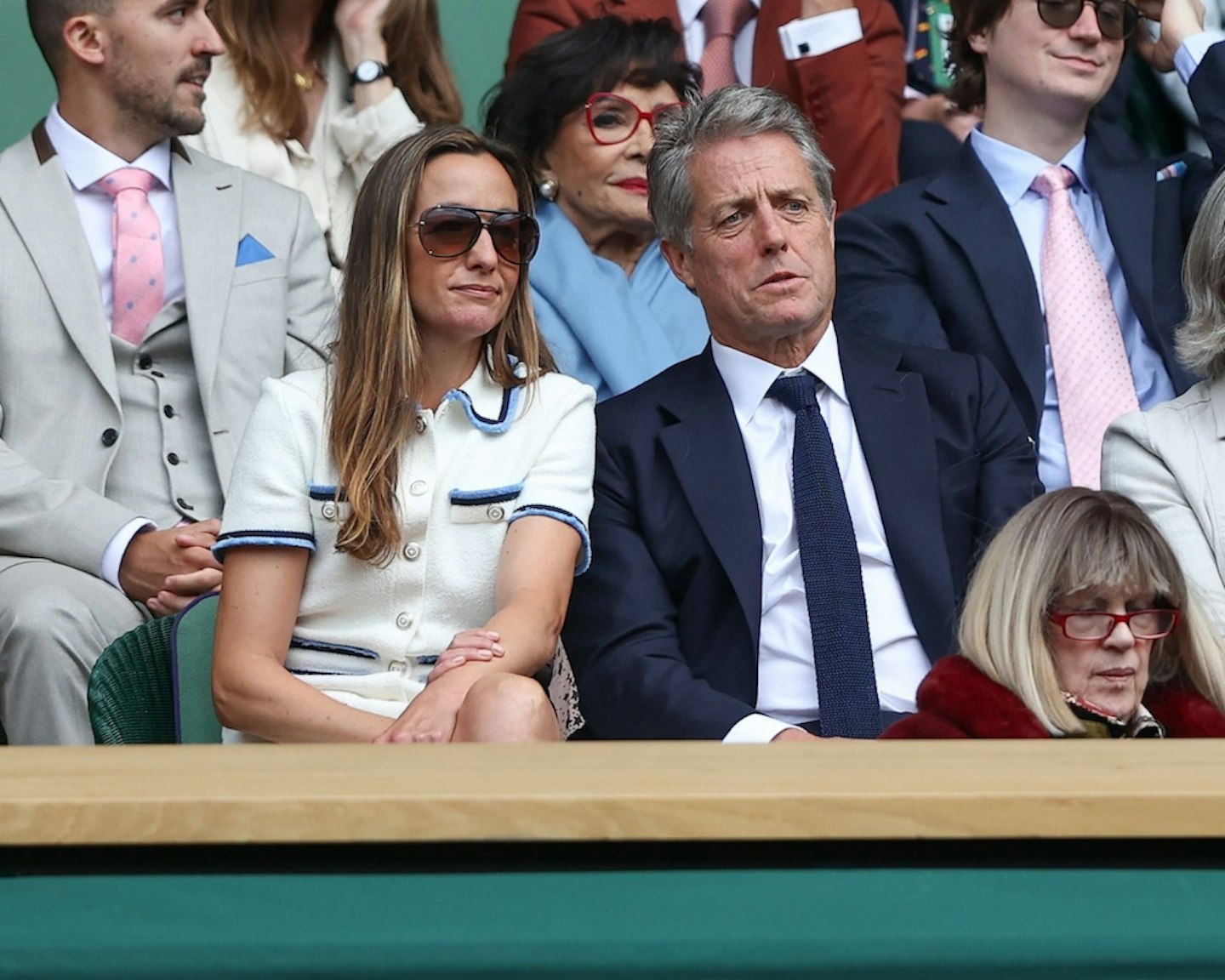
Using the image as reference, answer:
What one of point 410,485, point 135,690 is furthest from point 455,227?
point 135,690

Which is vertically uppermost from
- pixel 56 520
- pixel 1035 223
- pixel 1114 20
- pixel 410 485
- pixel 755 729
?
pixel 1114 20

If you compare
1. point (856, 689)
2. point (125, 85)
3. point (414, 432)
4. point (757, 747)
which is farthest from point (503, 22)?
point (757, 747)

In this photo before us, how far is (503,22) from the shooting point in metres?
4.63

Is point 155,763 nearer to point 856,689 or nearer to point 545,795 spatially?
point 545,795

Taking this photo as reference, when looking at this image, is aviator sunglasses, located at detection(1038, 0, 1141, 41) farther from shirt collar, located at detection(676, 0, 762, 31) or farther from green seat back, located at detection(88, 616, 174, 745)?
green seat back, located at detection(88, 616, 174, 745)

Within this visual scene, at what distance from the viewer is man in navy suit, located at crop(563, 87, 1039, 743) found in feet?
8.48

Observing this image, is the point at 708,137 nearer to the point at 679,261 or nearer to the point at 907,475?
the point at 679,261

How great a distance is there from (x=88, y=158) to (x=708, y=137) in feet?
3.74

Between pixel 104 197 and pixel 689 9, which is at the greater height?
pixel 689 9

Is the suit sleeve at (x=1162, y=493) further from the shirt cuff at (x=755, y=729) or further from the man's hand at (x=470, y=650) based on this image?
the man's hand at (x=470, y=650)

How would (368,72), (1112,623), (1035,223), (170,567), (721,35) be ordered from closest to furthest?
(1112,623) < (170,567) < (1035,223) < (368,72) < (721,35)

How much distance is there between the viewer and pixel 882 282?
11.2ft

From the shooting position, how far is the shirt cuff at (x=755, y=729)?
2.35 meters

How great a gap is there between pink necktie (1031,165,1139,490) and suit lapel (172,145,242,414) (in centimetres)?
139
